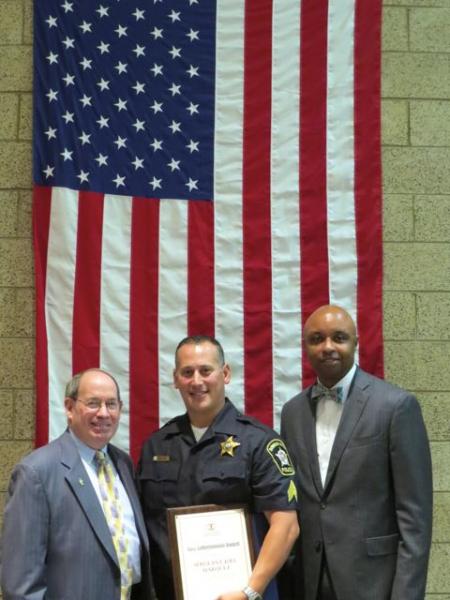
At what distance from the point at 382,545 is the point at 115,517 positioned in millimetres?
1029

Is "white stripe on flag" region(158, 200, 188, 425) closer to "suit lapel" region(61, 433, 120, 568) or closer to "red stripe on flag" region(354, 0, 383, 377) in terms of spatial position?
"red stripe on flag" region(354, 0, 383, 377)

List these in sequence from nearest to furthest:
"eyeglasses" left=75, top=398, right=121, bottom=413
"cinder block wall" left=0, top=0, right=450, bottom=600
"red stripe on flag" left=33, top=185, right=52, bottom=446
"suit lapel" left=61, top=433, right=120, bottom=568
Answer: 1. "suit lapel" left=61, top=433, right=120, bottom=568
2. "eyeglasses" left=75, top=398, right=121, bottom=413
3. "red stripe on flag" left=33, top=185, right=52, bottom=446
4. "cinder block wall" left=0, top=0, right=450, bottom=600

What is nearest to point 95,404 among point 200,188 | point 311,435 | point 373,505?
point 311,435

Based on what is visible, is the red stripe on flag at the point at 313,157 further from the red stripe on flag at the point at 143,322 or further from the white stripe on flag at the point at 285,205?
the red stripe on flag at the point at 143,322

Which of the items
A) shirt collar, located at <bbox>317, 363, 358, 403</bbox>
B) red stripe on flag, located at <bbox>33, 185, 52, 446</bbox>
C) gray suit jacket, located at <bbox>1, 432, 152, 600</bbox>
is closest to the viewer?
gray suit jacket, located at <bbox>1, 432, 152, 600</bbox>

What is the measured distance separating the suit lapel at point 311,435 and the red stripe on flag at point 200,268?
116 cm

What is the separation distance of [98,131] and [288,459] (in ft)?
7.61

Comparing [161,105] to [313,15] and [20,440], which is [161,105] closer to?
[313,15]

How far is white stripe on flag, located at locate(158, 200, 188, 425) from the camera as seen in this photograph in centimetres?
443

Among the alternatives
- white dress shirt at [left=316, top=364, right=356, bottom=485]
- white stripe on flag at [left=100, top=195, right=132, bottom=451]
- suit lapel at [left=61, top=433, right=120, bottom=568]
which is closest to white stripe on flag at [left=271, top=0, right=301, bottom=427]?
white stripe on flag at [left=100, top=195, right=132, bottom=451]

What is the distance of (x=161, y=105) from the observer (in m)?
4.59

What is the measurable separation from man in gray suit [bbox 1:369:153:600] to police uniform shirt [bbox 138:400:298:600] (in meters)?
0.11

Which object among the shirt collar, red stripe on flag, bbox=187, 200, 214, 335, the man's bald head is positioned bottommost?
the shirt collar

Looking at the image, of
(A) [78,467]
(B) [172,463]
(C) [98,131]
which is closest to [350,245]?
(C) [98,131]
